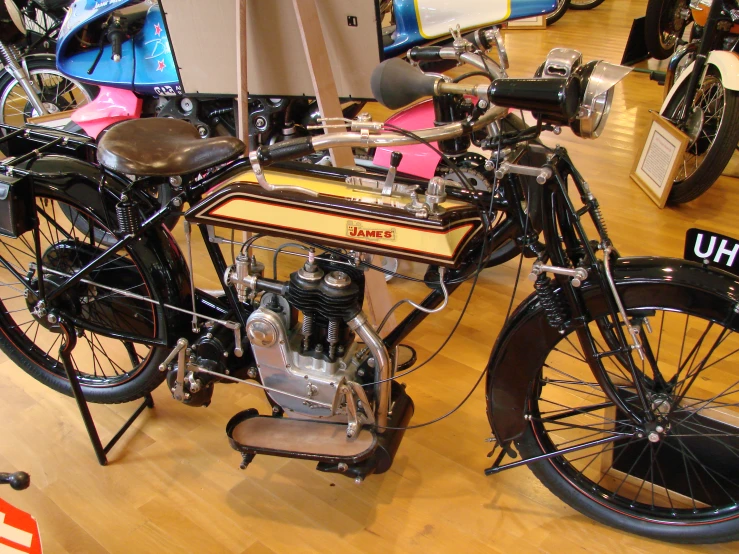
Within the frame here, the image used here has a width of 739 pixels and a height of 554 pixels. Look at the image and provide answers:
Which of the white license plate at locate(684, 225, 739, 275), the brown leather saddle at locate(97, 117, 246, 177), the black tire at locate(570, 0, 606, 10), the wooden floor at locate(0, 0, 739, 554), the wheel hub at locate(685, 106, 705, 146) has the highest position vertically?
the brown leather saddle at locate(97, 117, 246, 177)

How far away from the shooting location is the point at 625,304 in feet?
4.35

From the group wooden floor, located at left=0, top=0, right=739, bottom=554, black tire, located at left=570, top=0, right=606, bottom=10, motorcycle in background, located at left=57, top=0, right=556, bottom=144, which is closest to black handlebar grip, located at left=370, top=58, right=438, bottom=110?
wooden floor, located at left=0, top=0, right=739, bottom=554

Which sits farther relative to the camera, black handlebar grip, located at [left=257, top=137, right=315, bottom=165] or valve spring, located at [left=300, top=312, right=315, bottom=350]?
valve spring, located at [left=300, top=312, right=315, bottom=350]

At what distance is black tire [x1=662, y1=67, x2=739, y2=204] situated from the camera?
9.93 ft

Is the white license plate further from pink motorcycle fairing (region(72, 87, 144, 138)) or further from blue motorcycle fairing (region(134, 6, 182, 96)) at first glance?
pink motorcycle fairing (region(72, 87, 144, 138))

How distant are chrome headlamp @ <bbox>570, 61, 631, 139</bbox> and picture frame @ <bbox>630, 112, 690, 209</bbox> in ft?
7.48

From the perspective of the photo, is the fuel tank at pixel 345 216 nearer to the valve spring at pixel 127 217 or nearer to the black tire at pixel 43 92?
the valve spring at pixel 127 217

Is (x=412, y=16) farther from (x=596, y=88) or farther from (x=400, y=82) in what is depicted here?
(x=596, y=88)

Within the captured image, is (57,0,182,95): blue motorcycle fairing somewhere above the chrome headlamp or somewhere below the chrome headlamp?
below

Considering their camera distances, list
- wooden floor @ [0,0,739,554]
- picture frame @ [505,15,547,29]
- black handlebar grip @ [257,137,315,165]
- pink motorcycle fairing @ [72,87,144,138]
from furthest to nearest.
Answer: picture frame @ [505,15,547,29], pink motorcycle fairing @ [72,87,144,138], wooden floor @ [0,0,739,554], black handlebar grip @ [257,137,315,165]

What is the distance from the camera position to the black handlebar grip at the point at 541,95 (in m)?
1.05

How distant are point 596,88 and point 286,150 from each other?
588 millimetres

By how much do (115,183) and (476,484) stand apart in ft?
4.36

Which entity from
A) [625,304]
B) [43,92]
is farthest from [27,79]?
[625,304]
